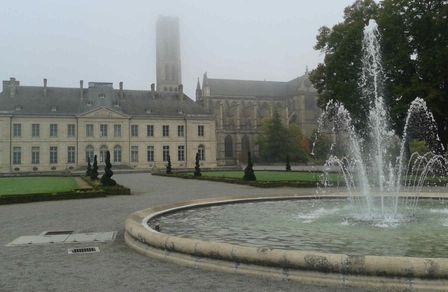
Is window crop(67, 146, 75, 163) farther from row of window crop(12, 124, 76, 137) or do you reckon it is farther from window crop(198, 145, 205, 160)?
window crop(198, 145, 205, 160)

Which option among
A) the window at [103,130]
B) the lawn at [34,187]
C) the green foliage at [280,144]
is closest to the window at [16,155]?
the window at [103,130]

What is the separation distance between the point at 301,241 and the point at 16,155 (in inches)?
2539

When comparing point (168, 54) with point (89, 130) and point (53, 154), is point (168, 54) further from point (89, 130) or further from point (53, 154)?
point (53, 154)

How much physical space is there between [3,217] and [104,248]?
7020 mm

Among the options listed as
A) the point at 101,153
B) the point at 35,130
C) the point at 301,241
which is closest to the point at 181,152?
the point at 101,153

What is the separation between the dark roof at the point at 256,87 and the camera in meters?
97.2

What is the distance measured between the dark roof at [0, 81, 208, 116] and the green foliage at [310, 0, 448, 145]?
4162 cm

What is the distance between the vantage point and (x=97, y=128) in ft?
224

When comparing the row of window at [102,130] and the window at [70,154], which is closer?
the row of window at [102,130]

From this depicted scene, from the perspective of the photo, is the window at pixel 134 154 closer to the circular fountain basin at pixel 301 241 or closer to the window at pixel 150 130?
the window at pixel 150 130

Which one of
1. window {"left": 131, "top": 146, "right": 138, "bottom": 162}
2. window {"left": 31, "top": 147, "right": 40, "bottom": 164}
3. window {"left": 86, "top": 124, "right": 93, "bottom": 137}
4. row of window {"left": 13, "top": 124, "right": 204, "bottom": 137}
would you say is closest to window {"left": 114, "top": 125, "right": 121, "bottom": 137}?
row of window {"left": 13, "top": 124, "right": 204, "bottom": 137}

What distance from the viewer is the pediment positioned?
2675 inches

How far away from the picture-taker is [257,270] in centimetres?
617

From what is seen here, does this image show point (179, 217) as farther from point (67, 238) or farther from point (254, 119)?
point (254, 119)
